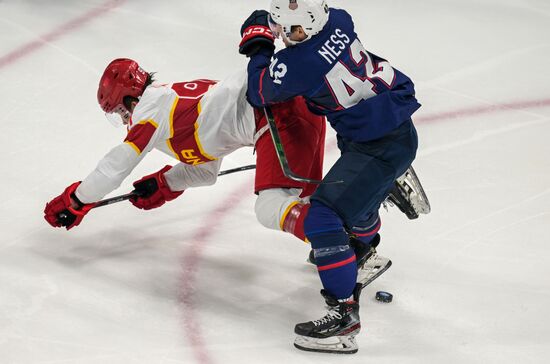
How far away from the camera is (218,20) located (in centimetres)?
610

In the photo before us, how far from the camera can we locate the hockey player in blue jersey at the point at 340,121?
11.2 feet

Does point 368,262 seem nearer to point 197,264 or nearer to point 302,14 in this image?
point 197,264

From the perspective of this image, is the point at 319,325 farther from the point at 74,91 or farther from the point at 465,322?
the point at 74,91

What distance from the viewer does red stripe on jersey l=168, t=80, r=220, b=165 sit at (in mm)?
3869

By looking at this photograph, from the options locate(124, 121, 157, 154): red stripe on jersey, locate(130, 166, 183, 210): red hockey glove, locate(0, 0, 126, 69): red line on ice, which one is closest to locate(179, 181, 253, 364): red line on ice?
locate(130, 166, 183, 210): red hockey glove

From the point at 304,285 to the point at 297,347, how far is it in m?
0.47

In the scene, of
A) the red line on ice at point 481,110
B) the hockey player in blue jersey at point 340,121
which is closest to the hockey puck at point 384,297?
the hockey player in blue jersey at point 340,121

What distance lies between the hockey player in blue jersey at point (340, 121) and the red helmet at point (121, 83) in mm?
501

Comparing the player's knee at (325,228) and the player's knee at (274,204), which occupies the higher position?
the player's knee at (325,228)

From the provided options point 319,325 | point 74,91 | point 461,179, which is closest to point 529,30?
point 461,179

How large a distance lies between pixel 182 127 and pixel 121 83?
0.94 feet

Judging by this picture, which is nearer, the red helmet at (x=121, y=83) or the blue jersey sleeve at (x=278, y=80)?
the blue jersey sleeve at (x=278, y=80)

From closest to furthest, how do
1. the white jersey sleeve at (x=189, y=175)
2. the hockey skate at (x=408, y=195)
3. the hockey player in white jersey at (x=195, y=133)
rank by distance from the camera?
the hockey player in white jersey at (x=195, y=133), the hockey skate at (x=408, y=195), the white jersey sleeve at (x=189, y=175)

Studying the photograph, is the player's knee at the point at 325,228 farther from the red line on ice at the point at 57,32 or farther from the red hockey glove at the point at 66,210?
the red line on ice at the point at 57,32
